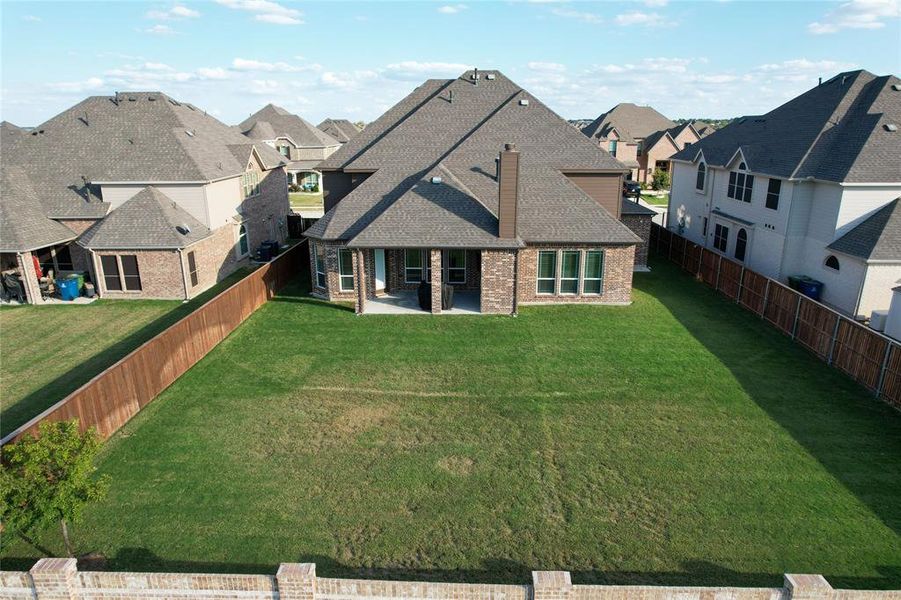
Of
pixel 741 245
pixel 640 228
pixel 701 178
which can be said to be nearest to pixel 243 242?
pixel 640 228

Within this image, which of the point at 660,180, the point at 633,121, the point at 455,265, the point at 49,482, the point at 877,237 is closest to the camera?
the point at 49,482

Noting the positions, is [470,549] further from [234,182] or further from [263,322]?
[234,182]

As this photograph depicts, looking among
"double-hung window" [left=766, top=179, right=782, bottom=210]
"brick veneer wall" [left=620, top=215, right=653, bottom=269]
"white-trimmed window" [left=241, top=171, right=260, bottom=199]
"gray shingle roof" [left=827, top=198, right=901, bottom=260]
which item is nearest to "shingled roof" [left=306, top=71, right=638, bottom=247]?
"brick veneer wall" [left=620, top=215, right=653, bottom=269]

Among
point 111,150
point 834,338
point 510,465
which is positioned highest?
point 111,150

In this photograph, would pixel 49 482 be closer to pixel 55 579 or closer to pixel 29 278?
pixel 55 579

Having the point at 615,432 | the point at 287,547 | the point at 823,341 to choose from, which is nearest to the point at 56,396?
the point at 287,547

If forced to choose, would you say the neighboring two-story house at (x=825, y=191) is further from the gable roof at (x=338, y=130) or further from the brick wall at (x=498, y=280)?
the gable roof at (x=338, y=130)

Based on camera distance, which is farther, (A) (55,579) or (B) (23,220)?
(B) (23,220)
